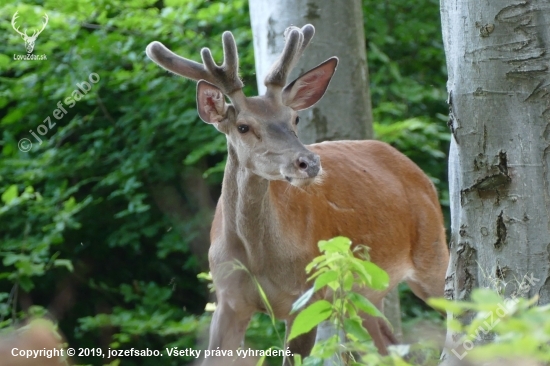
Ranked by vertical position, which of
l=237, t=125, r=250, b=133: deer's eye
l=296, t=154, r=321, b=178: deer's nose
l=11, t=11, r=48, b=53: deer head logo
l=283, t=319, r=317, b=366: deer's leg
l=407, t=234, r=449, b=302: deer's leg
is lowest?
l=283, t=319, r=317, b=366: deer's leg

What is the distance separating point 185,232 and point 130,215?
2.47ft

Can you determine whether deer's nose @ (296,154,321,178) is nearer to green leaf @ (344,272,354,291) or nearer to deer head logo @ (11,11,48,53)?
green leaf @ (344,272,354,291)

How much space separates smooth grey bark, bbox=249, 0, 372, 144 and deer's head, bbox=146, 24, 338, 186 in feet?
2.05

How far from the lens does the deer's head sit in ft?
15.7

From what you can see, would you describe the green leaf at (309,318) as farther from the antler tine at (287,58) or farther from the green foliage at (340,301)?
the antler tine at (287,58)

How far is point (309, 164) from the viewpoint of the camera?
4566 mm

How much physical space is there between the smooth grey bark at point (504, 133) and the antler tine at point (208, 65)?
5.98ft

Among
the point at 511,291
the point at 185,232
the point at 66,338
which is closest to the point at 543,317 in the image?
the point at 511,291

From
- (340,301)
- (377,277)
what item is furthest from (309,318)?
(377,277)

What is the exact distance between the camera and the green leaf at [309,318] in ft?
8.19

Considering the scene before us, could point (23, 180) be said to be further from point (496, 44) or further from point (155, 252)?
point (496, 44)

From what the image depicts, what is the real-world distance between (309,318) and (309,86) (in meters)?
3.04

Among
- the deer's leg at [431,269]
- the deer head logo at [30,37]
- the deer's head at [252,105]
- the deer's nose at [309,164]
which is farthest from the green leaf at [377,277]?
the deer head logo at [30,37]

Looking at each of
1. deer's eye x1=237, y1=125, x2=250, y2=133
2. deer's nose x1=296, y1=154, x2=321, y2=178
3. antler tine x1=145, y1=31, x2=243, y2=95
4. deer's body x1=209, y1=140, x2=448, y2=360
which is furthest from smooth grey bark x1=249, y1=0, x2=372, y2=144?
deer's nose x1=296, y1=154, x2=321, y2=178
